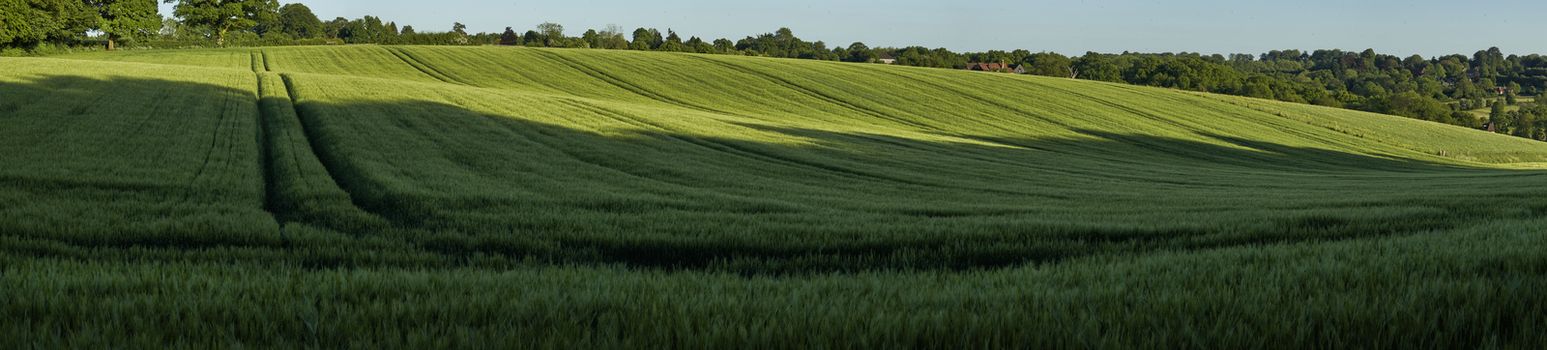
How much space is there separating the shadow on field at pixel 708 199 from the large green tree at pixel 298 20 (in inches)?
6047

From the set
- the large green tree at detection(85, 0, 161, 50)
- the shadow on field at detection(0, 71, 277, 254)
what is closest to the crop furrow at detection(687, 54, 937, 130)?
the shadow on field at detection(0, 71, 277, 254)

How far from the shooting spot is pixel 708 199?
1320 centimetres

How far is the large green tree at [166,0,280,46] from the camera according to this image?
91.6 meters

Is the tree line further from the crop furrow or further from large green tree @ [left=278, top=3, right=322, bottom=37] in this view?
the crop furrow

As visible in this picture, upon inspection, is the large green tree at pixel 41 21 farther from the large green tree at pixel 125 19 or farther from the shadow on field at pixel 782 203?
the shadow on field at pixel 782 203

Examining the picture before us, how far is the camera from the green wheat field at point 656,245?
3303 millimetres

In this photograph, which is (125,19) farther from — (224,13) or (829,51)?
(829,51)

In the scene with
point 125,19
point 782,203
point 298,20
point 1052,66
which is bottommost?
point 782,203

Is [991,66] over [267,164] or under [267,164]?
over

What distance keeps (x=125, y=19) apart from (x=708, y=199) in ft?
285

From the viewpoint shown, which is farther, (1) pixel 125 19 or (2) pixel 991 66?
(2) pixel 991 66

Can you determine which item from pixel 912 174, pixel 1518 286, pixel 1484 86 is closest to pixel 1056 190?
pixel 912 174

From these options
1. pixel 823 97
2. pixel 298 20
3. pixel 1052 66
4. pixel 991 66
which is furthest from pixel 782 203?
pixel 298 20

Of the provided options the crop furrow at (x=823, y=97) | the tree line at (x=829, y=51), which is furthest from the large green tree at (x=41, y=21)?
the crop furrow at (x=823, y=97)
